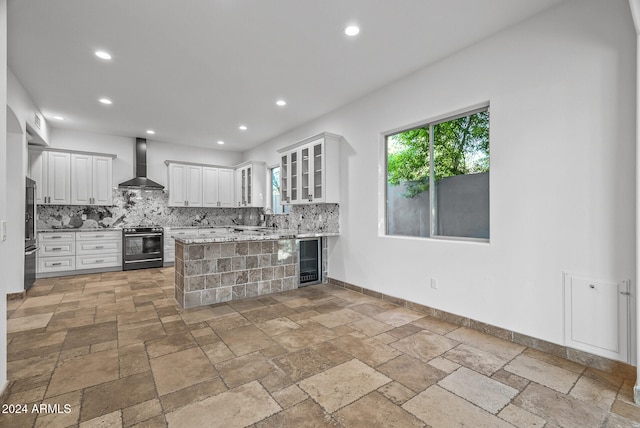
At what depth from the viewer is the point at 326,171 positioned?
14.9ft

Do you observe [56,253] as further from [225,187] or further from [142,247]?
[225,187]

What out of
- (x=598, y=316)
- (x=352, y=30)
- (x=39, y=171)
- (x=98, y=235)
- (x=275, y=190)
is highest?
(x=352, y=30)

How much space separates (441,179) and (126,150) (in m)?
6.46

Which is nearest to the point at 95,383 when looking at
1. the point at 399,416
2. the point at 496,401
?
the point at 399,416

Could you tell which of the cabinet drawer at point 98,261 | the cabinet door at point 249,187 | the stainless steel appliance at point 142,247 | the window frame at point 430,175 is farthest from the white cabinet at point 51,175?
the window frame at point 430,175

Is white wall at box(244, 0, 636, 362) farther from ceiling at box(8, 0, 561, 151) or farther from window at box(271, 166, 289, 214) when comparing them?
window at box(271, 166, 289, 214)

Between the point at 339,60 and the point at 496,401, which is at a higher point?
the point at 339,60

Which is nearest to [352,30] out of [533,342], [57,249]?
[533,342]

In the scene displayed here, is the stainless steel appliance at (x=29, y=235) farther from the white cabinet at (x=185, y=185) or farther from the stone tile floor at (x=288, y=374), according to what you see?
the white cabinet at (x=185, y=185)

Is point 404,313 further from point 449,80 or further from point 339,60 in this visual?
point 339,60

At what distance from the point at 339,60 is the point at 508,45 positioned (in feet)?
5.26

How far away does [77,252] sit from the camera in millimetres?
5512

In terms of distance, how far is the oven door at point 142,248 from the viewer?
5.98m

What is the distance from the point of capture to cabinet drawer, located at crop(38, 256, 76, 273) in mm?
5198
